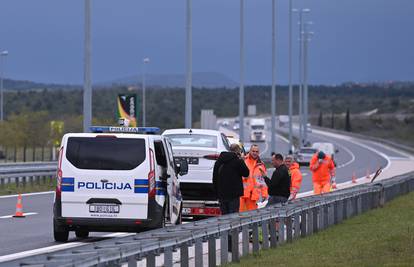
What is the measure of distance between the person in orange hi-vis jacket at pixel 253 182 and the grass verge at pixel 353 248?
4.11 feet

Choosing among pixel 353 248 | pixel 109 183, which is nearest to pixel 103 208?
pixel 109 183

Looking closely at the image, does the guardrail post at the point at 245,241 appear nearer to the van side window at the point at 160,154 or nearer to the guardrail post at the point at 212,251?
the guardrail post at the point at 212,251

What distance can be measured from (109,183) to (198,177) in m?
4.77

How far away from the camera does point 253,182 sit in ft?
67.5

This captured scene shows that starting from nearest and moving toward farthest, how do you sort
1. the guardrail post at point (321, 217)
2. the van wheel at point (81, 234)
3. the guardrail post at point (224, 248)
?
the guardrail post at point (224, 248), the van wheel at point (81, 234), the guardrail post at point (321, 217)

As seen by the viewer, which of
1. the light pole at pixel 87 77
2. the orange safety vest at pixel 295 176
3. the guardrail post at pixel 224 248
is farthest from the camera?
the light pole at pixel 87 77

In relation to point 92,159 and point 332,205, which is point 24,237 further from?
point 332,205

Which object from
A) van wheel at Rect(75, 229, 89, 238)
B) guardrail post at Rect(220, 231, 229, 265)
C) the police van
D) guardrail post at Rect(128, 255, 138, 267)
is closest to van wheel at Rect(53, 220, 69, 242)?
the police van

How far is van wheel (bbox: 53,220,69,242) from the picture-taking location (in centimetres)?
1992

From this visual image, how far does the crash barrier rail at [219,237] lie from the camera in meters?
11.4

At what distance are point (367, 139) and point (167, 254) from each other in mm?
120320

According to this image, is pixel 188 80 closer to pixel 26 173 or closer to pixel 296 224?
pixel 26 173

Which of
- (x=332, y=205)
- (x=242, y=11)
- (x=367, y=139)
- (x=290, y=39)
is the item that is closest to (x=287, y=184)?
(x=332, y=205)

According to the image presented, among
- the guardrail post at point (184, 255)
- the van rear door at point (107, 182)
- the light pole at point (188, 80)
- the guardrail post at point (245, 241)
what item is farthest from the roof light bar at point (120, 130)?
the light pole at point (188, 80)
